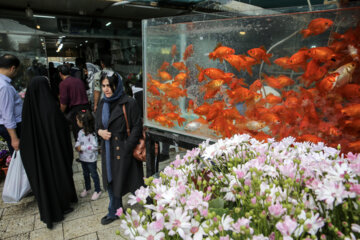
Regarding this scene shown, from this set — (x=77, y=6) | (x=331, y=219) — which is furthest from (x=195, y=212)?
(x=77, y=6)

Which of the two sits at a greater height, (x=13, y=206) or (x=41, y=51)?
(x=41, y=51)

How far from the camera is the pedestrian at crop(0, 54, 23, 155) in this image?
304cm

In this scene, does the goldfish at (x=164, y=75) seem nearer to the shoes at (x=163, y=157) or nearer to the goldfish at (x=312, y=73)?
the goldfish at (x=312, y=73)

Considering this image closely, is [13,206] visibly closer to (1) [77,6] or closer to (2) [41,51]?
(2) [41,51]

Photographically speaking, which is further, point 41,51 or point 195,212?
point 41,51

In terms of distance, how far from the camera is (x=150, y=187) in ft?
2.89

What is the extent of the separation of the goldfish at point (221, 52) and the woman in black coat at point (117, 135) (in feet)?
3.85

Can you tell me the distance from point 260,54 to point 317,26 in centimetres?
41

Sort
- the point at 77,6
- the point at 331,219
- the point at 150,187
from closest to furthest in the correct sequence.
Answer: the point at 331,219 → the point at 150,187 → the point at 77,6

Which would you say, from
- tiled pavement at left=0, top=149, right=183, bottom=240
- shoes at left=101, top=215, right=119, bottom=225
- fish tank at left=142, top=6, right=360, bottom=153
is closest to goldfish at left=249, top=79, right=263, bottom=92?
fish tank at left=142, top=6, right=360, bottom=153

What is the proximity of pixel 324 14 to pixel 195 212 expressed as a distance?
147 cm

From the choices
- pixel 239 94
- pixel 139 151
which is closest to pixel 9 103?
pixel 139 151

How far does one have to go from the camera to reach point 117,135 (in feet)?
9.09

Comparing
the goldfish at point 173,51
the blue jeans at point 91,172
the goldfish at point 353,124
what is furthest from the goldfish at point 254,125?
the blue jeans at point 91,172
